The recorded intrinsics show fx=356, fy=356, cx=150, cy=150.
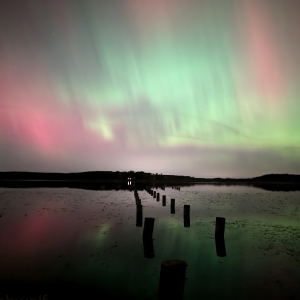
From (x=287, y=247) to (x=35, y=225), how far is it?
1644 cm

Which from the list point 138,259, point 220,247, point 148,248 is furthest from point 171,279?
point 220,247

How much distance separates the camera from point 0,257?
14.5 metres

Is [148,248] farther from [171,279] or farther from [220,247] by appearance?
[171,279]

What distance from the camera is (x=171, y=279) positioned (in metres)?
6.21

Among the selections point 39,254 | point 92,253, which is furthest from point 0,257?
point 92,253

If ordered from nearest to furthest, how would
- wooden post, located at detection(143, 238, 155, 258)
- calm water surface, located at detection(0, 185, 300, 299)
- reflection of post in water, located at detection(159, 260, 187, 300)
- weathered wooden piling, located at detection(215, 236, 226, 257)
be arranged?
reflection of post in water, located at detection(159, 260, 187, 300) → calm water surface, located at detection(0, 185, 300, 299) → wooden post, located at detection(143, 238, 155, 258) → weathered wooden piling, located at detection(215, 236, 226, 257)

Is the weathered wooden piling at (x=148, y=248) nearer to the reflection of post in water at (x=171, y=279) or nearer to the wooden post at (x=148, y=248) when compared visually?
the wooden post at (x=148, y=248)

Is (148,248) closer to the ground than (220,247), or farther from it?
closer to the ground

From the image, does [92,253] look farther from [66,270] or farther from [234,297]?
[234,297]

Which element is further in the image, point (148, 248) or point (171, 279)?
point (148, 248)

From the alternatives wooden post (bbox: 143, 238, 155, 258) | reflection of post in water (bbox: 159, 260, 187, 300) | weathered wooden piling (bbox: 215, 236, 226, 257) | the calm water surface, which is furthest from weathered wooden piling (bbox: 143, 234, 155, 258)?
reflection of post in water (bbox: 159, 260, 187, 300)

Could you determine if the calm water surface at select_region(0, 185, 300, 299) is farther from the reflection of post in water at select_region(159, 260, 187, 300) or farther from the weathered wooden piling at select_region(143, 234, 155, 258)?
the reflection of post in water at select_region(159, 260, 187, 300)

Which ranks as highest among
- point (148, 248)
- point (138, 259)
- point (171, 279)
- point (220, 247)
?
point (171, 279)

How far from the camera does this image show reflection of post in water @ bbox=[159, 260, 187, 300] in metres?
6.20
